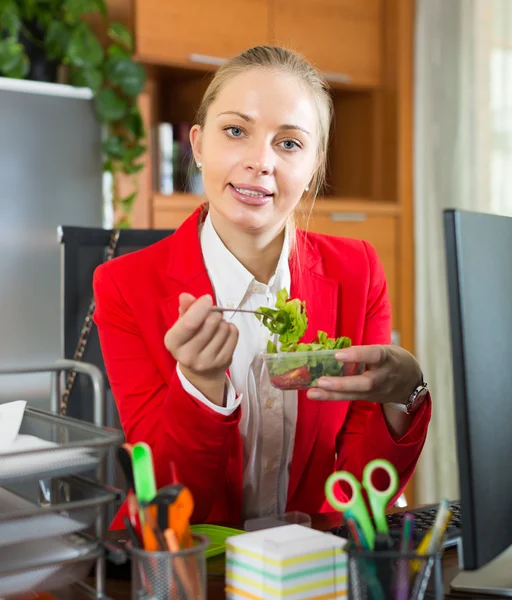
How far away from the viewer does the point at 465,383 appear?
0.76 meters

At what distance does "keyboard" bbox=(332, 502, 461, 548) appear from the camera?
1062 millimetres

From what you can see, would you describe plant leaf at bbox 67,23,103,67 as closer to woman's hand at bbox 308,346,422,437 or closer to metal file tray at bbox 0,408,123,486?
woman's hand at bbox 308,346,422,437

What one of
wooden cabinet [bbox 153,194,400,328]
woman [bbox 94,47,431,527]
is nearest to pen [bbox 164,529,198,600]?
woman [bbox 94,47,431,527]

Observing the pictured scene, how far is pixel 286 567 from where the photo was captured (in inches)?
30.2

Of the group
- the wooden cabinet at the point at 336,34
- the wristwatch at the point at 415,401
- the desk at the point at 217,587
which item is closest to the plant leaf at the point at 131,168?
the wooden cabinet at the point at 336,34

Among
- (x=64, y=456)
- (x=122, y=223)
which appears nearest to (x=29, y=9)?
(x=122, y=223)

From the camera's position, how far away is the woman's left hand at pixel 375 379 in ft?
3.52

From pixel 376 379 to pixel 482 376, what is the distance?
0.33 metres

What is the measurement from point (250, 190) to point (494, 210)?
187 centimetres

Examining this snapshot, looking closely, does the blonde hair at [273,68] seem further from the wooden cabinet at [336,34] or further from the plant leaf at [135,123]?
the wooden cabinet at [336,34]

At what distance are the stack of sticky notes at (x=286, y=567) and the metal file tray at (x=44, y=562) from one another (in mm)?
135

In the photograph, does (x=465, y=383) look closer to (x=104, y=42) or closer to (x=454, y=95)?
(x=104, y=42)

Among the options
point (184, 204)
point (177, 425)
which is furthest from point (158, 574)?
point (184, 204)

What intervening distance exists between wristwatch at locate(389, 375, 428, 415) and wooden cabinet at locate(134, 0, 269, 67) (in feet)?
6.12
